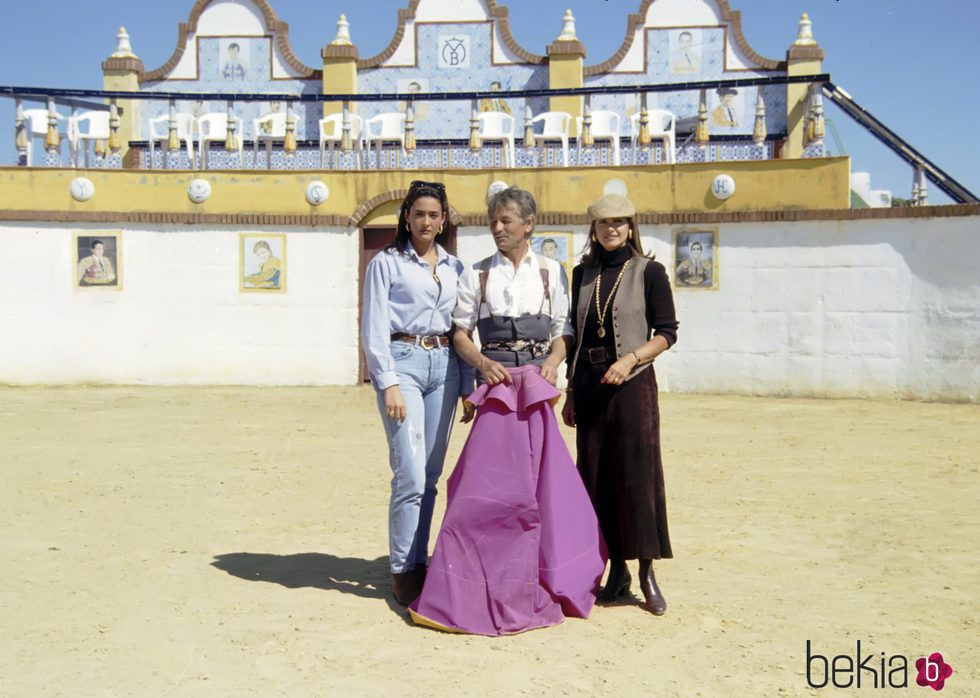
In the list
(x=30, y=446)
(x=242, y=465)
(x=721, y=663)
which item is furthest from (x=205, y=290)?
(x=721, y=663)

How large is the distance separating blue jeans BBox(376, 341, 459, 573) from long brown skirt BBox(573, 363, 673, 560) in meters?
0.61

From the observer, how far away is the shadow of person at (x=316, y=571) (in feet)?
18.2

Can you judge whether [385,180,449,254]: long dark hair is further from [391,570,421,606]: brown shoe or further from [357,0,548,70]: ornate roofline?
[357,0,548,70]: ornate roofline

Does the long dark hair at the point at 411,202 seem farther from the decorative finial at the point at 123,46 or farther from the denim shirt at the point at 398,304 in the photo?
the decorative finial at the point at 123,46

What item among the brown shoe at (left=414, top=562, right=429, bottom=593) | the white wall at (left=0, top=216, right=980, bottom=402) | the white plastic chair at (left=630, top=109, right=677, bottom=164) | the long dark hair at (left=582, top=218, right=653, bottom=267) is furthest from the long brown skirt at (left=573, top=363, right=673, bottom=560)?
the white plastic chair at (left=630, top=109, right=677, bottom=164)

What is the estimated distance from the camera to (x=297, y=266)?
1512cm

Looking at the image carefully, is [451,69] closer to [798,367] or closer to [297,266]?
[297,266]

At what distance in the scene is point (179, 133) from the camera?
19000 mm

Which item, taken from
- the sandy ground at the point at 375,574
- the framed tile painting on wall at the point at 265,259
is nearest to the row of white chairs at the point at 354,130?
the framed tile painting on wall at the point at 265,259

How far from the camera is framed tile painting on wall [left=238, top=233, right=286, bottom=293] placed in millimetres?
15125

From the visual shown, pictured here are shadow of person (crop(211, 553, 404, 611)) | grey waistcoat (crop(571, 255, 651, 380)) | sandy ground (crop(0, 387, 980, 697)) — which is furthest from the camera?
shadow of person (crop(211, 553, 404, 611))

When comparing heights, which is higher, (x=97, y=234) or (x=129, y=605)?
(x=97, y=234)

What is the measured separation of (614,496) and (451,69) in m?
17.4

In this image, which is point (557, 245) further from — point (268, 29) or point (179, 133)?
point (268, 29)
